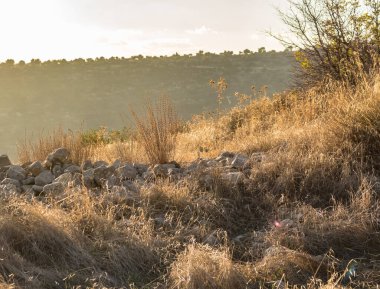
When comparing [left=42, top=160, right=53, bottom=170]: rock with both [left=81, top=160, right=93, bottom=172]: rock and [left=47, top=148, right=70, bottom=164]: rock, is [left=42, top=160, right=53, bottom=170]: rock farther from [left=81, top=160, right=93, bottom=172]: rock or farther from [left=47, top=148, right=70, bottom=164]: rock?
[left=81, top=160, right=93, bottom=172]: rock

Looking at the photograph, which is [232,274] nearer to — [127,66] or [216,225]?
[216,225]

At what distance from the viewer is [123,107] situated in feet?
110

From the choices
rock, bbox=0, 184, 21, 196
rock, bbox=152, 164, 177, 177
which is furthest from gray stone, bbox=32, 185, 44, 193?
rock, bbox=152, 164, 177, 177

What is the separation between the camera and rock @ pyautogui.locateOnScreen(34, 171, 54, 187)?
595cm

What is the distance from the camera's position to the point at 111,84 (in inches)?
1432

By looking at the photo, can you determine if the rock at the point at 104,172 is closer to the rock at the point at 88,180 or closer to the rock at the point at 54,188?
the rock at the point at 88,180

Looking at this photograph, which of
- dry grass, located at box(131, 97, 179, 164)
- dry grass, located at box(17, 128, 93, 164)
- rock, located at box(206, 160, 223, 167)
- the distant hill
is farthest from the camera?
the distant hill

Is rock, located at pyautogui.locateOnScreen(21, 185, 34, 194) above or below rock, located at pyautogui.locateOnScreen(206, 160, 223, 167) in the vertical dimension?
below

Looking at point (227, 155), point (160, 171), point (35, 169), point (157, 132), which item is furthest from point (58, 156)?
point (227, 155)

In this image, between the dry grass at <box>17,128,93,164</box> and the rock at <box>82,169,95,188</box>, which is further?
the dry grass at <box>17,128,93,164</box>

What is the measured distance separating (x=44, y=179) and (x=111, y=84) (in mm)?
30904

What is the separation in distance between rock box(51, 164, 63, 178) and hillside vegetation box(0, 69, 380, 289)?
1.64 ft

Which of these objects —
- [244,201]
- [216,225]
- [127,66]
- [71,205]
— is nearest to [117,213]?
[71,205]

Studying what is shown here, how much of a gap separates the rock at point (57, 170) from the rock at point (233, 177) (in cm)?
194
